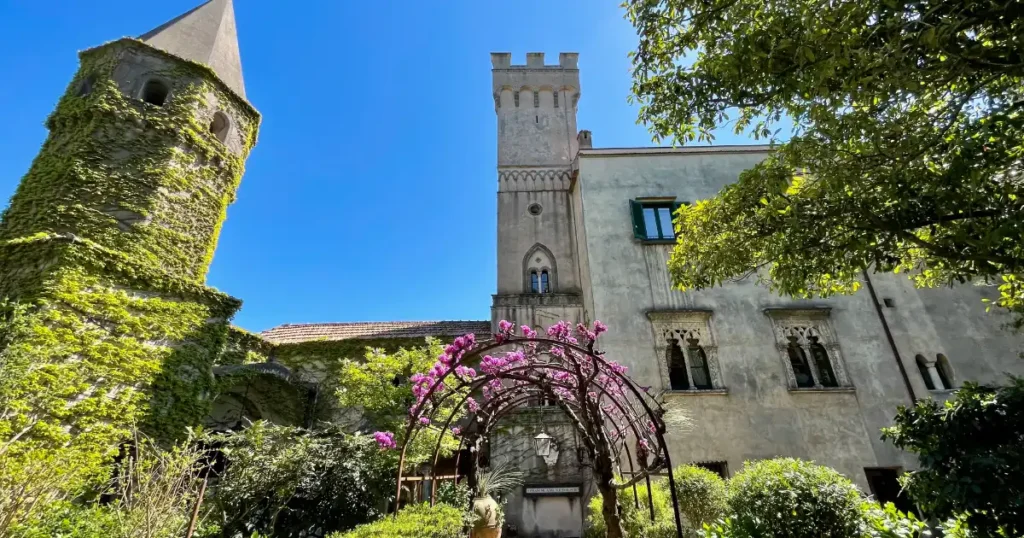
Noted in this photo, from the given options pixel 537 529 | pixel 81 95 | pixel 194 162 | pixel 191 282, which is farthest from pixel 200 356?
pixel 537 529

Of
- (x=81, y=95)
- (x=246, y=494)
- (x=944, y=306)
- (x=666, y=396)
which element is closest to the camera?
(x=246, y=494)

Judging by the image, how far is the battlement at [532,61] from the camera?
19922mm

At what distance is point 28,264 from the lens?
803cm

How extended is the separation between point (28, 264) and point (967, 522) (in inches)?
562

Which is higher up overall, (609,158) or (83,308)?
(609,158)

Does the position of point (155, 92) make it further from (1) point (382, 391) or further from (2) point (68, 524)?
(2) point (68, 524)

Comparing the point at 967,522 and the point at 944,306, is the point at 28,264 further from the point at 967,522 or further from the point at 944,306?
the point at 944,306

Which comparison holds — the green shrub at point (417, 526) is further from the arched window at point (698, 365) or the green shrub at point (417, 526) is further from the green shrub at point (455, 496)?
the arched window at point (698, 365)

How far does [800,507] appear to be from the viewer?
450 cm

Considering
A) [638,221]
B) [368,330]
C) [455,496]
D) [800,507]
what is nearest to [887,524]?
[800,507]

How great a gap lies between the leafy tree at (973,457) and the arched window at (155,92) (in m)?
15.9

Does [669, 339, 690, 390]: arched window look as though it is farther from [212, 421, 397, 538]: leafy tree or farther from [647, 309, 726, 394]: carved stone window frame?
[212, 421, 397, 538]: leafy tree

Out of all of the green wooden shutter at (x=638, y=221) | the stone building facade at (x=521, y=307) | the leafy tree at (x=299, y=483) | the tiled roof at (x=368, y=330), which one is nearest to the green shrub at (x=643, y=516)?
the stone building facade at (x=521, y=307)

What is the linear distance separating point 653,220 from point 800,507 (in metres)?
10.5
